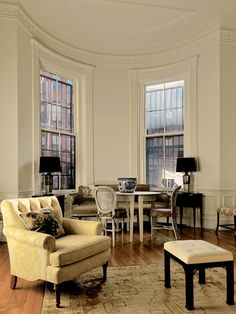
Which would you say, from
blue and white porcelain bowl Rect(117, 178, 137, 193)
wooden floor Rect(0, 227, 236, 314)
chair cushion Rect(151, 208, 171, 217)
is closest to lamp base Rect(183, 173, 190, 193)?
wooden floor Rect(0, 227, 236, 314)

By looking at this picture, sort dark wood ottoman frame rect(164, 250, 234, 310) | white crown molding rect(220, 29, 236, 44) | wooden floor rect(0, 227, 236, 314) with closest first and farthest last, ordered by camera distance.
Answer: dark wood ottoman frame rect(164, 250, 234, 310)
wooden floor rect(0, 227, 236, 314)
white crown molding rect(220, 29, 236, 44)

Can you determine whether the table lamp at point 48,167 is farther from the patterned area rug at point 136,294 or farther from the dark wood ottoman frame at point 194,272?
the dark wood ottoman frame at point 194,272

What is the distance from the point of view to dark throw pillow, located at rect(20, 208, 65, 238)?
318 cm

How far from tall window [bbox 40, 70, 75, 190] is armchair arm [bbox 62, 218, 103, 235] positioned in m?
3.04

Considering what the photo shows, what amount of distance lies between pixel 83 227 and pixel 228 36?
192 inches

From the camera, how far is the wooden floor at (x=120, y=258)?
2.78m

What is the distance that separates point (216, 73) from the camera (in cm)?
624

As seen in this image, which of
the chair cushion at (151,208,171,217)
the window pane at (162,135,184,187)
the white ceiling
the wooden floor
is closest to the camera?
the wooden floor

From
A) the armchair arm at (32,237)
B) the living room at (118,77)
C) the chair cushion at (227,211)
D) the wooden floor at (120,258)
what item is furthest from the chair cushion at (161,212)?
the armchair arm at (32,237)

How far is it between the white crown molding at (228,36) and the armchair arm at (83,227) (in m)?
4.65

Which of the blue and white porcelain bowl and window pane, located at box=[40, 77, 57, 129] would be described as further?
window pane, located at box=[40, 77, 57, 129]

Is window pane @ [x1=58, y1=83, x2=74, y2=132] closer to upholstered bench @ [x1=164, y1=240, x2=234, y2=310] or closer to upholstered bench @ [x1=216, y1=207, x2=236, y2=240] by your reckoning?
upholstered bench @ [x1=216, y1=207, x2=236, y2=240]

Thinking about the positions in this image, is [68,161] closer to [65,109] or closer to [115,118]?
[65,109]

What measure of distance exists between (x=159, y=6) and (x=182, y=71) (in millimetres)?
1809
